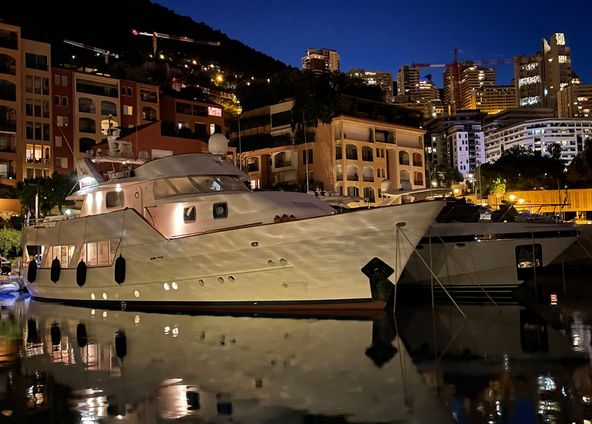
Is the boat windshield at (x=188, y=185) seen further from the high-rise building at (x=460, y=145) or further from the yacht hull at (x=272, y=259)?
the high-rise building at (x=460, y=145)

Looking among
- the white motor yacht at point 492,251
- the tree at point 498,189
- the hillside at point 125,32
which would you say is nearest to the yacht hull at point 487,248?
the white motor yacht at point 492,251

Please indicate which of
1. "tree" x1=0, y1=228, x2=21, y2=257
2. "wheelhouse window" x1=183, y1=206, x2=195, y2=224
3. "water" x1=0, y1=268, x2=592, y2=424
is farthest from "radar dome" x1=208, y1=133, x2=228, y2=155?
"tree" x1=0, y1=228, x2=21, y2=257

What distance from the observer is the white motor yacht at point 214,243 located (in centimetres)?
1681

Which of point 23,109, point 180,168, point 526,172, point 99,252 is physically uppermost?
point 23,109

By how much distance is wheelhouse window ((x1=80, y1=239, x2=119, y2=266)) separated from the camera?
21156 millimetres

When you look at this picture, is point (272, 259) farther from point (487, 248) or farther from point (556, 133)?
point (556, 133)

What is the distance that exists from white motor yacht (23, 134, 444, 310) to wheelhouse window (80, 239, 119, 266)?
4 cm

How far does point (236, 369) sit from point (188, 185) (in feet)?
35.4

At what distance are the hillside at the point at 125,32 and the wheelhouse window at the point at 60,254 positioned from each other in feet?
162

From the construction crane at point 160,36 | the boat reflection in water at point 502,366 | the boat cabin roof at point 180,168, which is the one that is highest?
the construction crane at point 160,36

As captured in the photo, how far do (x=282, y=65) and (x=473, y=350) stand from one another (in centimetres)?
12806

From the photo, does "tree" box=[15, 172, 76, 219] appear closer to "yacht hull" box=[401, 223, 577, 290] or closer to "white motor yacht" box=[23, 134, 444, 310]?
"white motor yacht" box=[23, 134, 444, 310]

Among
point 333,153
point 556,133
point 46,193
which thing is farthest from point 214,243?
point 556,133

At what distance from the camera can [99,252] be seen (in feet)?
71.7
